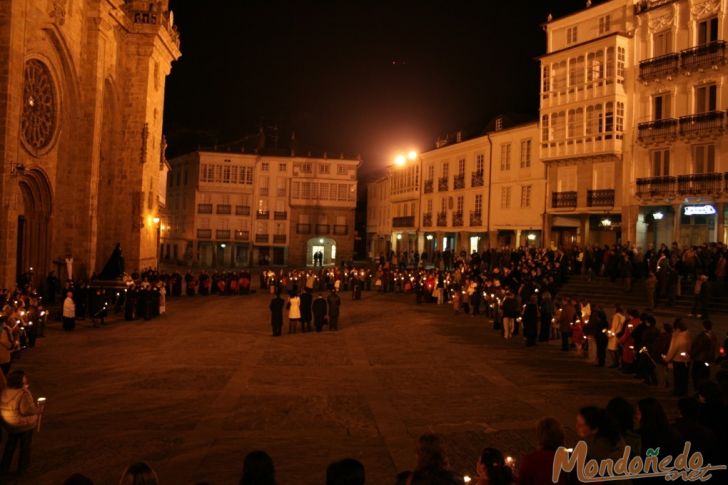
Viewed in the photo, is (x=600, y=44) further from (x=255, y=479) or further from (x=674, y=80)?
(x=255, y=479)

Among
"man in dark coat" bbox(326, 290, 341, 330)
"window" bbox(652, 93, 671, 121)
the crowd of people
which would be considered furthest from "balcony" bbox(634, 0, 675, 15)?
→ the crowd of people

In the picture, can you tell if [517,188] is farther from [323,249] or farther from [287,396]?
[287,396]

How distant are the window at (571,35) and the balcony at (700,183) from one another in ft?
36.7

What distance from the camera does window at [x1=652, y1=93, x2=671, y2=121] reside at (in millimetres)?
33250

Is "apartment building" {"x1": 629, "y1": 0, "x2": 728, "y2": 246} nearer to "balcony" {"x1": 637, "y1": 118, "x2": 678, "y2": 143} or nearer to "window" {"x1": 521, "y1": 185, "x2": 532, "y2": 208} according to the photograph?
"balcony" {"x1": 637, "y1": 118, "x2": 678, "y2": 143}

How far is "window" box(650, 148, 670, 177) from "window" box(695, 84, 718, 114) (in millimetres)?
2536

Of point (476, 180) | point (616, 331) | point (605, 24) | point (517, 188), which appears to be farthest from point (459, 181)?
point (616, 331)

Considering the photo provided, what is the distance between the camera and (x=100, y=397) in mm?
11992

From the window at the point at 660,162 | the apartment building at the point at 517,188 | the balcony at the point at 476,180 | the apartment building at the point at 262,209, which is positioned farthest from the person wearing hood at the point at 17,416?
the apartment building at the point at 262,209

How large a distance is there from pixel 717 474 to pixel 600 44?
34.2 m

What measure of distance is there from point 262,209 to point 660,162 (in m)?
44.4

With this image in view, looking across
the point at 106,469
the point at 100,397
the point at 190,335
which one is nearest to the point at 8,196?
the point at 190,335

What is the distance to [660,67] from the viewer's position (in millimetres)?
32906

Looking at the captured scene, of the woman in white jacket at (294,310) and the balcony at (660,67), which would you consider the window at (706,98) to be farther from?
the woman in white jacket at (294,310)
